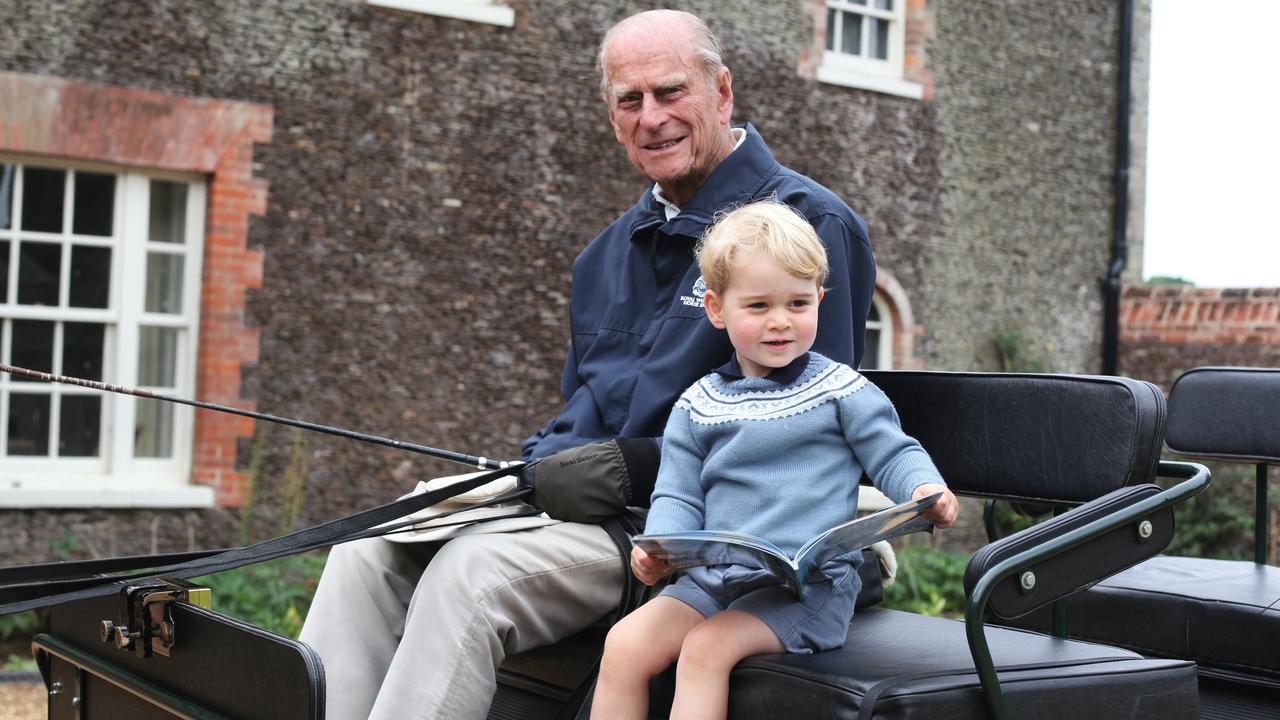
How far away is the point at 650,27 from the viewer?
282cm

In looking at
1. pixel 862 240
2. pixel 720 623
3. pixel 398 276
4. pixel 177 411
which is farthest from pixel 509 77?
pixel 720 623

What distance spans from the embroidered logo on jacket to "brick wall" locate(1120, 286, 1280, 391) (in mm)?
8126

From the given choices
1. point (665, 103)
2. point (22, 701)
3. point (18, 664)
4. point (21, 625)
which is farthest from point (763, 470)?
point (21, 625)

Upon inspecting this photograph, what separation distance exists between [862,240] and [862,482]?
1.75ft

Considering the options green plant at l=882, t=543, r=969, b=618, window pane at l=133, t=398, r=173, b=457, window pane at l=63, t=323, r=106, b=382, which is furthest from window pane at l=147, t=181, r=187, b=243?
green plant at l=882, t=543, r=969, b=618

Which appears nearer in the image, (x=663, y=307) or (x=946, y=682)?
(x=946, y=682)

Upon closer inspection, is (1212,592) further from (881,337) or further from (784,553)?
(881,337)

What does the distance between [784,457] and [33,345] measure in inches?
228

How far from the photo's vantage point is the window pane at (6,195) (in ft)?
22.4

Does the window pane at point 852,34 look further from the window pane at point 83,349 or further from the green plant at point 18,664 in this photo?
the green plant at point 18,664

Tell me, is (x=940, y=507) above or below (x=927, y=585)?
above

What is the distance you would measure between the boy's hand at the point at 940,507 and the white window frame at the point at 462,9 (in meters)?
6.29

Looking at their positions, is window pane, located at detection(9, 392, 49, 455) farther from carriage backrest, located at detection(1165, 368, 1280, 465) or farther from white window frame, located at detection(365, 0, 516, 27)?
carriage backrest, located at detection(1165, 368, 1280, 465)

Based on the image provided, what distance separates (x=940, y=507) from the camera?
79.9 inches
